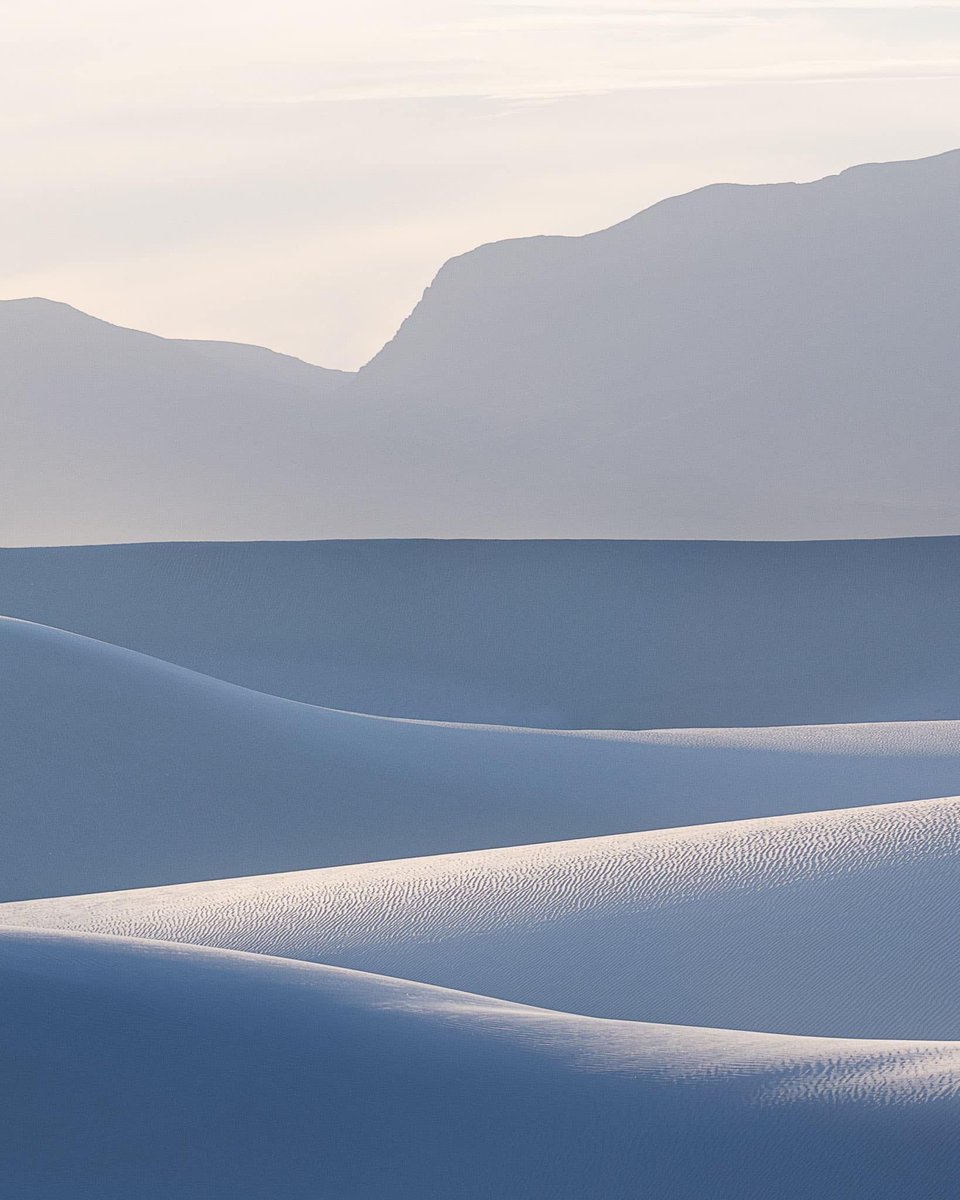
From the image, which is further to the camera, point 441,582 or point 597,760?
point 441,582

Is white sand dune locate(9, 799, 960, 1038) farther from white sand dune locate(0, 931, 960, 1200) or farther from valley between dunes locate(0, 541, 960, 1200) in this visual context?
white sand dune locate(0, 931, 960, 1200)

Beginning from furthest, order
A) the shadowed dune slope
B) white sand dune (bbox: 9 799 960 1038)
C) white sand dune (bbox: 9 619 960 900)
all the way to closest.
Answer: the shadowed dune slope < white sand dune (bbox: 9 619 960 900) < white sand dune (bbox: 9 799 960 1038)

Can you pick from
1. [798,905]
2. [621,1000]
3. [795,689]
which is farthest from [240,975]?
[795,689]

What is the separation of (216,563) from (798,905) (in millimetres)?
11573

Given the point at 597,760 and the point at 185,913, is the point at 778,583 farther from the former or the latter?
the point at 185,913

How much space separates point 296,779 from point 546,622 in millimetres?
7217

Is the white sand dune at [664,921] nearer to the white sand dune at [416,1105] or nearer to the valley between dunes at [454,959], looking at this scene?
the valley between dunes at [454,959]

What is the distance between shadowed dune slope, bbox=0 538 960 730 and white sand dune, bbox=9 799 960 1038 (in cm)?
805

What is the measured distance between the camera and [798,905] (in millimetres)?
4012

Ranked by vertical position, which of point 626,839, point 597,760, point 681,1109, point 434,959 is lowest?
point 681,1109

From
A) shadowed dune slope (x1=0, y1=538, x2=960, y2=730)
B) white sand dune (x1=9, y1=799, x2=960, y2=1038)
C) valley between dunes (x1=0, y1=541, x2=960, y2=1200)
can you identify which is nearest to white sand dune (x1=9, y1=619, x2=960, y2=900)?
valley between dunes (x1=0, y1=541, x2=960, y2=1200)

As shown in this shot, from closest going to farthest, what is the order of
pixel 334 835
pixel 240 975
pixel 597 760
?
pixel 240 975 < pixel 334 835 < pixel 597 760

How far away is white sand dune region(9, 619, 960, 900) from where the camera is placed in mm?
6738

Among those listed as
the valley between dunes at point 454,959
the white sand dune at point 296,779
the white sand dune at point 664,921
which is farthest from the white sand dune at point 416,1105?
the white sand dune at point 296,779
